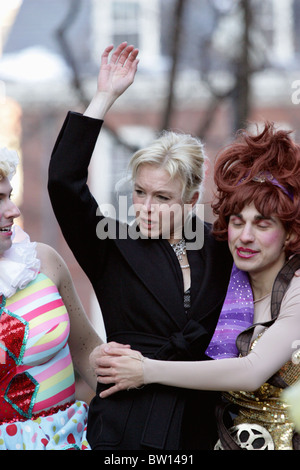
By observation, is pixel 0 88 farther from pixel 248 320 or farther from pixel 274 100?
pixel 248 320

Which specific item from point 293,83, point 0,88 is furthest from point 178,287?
point 0,88

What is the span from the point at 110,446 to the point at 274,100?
9.95m

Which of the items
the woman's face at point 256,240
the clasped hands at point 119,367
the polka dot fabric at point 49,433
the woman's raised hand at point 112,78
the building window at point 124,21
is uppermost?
the building window at point 124,21

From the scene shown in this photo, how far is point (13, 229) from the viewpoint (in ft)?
9.24

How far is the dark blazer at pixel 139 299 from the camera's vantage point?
2492mm

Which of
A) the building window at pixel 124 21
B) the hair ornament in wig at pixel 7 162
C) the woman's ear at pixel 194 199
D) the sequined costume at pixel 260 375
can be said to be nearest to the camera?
the sequined costume at pixel 260 375

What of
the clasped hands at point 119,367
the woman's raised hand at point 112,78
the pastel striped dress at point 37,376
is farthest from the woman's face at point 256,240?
the pastel striped dress at point 37,376

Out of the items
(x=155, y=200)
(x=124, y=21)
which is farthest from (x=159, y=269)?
(x=124, y=21)

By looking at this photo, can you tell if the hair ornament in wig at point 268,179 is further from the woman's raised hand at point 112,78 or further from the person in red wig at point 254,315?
the woman's raised hand at point 112,78

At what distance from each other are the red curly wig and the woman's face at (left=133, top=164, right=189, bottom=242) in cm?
16

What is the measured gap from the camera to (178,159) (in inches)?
107

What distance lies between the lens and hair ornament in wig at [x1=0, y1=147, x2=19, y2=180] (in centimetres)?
265

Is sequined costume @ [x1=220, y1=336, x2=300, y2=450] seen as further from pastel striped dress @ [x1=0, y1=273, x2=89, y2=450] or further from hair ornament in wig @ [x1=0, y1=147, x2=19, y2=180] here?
hair ornament in wig @ [x1=0, y1=147, x2=19, y2=180]

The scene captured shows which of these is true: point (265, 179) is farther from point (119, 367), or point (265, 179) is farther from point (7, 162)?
point (7, 162)
